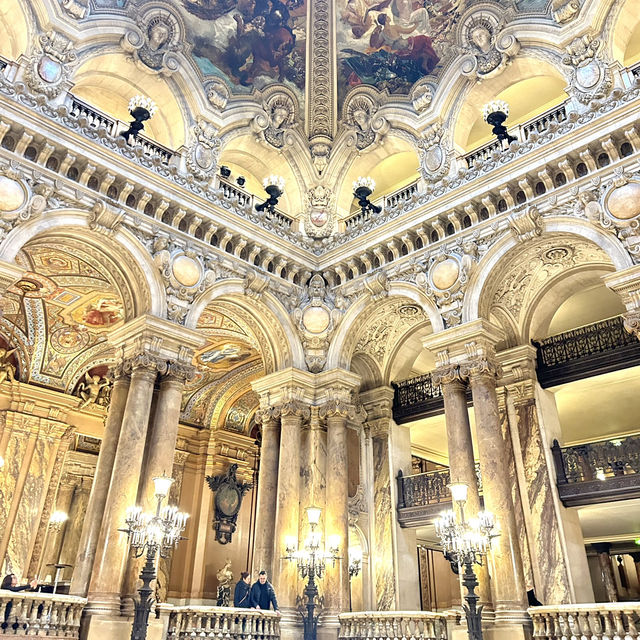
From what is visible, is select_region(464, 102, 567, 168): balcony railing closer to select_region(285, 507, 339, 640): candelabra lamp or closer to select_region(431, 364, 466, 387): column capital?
select_region(431, 364, 466, 387): column capital

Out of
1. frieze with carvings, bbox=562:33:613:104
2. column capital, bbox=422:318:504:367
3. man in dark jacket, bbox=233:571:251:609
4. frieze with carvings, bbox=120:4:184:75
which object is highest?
frieze with carvings, bbox=120:4:184:75

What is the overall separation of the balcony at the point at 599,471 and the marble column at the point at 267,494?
229 inches

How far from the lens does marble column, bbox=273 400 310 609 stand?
11.4m

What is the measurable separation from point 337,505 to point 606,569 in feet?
29.7

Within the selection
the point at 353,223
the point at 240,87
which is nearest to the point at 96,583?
the point at 353,223

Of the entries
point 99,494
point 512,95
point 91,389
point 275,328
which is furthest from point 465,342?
point 91,389

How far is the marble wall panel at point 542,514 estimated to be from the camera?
1062 centimetres

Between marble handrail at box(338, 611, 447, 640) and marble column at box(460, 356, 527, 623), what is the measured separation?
1.20 meters

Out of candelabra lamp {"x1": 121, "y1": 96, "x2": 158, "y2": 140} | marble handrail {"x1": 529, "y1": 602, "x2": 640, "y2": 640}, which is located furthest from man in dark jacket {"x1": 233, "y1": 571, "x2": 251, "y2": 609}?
candelabra lamp {"x1": 121, "y1": 96, "x2": 158, "y2": 140}

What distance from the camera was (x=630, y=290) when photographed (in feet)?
31.0

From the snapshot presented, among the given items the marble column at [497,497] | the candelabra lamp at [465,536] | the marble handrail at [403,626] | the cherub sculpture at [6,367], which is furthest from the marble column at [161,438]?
the cherub sculpture at [6,367]

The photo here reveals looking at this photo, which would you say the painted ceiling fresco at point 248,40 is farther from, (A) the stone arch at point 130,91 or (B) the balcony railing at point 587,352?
(B) the balcony railing at point 587,352

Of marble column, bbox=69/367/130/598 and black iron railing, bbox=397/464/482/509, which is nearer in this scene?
marble column, bbox=69/367/130/598

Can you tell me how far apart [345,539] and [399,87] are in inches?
441
